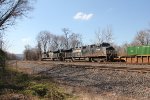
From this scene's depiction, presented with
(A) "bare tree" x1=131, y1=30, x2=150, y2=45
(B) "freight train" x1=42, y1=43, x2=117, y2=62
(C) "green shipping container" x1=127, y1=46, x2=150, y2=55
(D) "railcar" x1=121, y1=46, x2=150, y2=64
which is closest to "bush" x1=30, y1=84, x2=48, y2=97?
(D) "railcar" x1=121, y1=46, x2=150, y2=64

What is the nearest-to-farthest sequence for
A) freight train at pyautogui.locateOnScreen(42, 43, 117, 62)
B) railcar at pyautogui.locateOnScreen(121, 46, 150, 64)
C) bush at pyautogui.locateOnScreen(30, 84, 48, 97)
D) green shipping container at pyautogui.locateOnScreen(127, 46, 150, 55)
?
bush at pyautogui.locateOnScreen(30, 84, 48, 97), railcar at pyautogui.locateOnScreen(121, 46, 150, 64), green shipping container at pyautogui.locateOnScreen(127, 46, 150, 55), freight train at pyautogui.locateOnScreen(42, 43, 117, 62)

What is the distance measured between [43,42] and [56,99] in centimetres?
12619

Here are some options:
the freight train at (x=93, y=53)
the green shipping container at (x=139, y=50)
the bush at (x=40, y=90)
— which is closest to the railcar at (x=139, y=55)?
the green shipping container at (x=139, y=50)

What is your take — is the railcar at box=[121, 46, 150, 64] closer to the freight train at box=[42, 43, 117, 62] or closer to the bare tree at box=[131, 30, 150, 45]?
the freight train at box=[42, 43, 117, 62]

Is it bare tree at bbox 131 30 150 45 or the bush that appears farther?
bare tree at bbox 131 30 150 45

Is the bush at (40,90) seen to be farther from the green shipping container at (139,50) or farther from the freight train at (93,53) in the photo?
the freight train at (93,53)

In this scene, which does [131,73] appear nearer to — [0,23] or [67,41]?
[0,23]

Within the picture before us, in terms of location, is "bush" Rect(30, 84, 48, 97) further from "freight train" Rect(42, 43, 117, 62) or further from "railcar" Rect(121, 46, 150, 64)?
"freight train" Rect(42, 43, 117, 62)

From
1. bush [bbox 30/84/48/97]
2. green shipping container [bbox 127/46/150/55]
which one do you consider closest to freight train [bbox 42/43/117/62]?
green shipping container [bbox 127/46/150/55]

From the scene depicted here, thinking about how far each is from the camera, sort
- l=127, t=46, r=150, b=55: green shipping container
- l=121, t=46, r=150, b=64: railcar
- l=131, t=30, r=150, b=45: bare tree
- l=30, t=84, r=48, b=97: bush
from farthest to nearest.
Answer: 1. l=131, t=30, r=150, b=45: bare tree
2. l=127, t=46, r=150, b=55: green shipping container
3. l=121, t=46, r=150, b=64: railcar
4. l=30, t=84, r=48, b=97: bush

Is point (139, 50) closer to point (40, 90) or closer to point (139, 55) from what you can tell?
point (139, 55)

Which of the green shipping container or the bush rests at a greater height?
→ the green shipping container

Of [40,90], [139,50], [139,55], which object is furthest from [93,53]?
[40,90]

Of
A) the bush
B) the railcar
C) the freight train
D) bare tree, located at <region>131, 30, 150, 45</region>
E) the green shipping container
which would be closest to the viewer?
the bush
